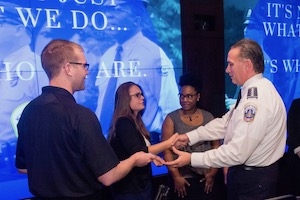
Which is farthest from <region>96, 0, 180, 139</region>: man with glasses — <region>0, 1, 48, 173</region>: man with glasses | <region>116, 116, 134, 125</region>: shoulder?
<region>116, 116, 134, 125</region>: shoulder

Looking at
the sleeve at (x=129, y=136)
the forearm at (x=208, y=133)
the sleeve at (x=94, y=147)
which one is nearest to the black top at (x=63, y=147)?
the sleeve at (x=94, y=147)

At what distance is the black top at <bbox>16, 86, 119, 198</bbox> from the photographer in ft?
4.65

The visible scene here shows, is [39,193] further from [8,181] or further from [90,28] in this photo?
[90,28]

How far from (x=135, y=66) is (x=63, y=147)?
4.87ft

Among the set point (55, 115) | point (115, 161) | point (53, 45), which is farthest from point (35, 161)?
point (53, 45)

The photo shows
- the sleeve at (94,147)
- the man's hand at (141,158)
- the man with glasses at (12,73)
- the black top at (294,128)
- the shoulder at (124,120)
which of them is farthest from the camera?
the black top at (294,128)

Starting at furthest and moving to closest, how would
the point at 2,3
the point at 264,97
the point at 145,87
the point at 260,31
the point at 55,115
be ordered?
1. the point at 260,31
2. the point at 145,87
3. the point at 2,3
4. the point at 264,97
5. the point at 55,115

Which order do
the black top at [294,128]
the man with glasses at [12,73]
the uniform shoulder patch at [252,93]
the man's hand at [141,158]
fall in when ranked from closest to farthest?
the man's hand at [141,158], the uniform shoulder patch at [252,93], the man with glasses at [12,73], the black top at [294,128]

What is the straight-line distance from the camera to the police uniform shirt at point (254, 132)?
175 centimetres

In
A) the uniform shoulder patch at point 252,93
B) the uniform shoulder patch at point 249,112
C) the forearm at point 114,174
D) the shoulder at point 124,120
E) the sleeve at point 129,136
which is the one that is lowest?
the forearm at point 114,174

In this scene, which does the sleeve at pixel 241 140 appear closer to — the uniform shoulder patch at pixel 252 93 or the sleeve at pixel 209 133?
the uniform shoulder patch at pixel 252 93

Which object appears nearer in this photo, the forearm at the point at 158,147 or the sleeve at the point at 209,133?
the forearm at the point at 158,147

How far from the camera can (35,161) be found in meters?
1.48

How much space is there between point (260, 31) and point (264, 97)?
1.92 m
